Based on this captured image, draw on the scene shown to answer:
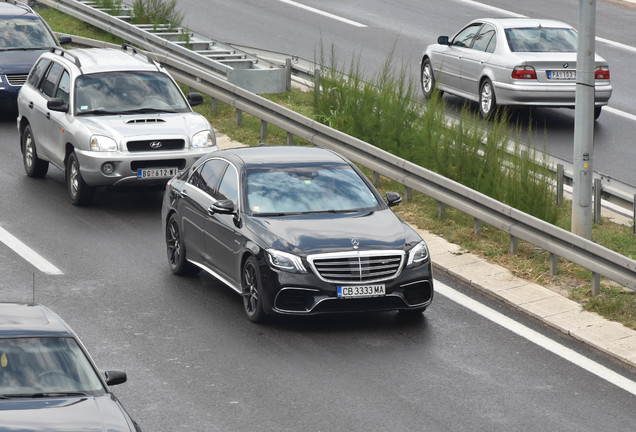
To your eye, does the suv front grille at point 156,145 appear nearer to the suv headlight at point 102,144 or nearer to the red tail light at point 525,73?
the suv headlight at point 102,144

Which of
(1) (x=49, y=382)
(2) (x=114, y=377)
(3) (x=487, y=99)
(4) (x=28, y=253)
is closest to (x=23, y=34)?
(3) (x=487, y=99)

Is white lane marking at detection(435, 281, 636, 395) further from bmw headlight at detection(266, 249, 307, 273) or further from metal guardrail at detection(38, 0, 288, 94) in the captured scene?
metal guardrail at detection(38, 0, 288, 94)

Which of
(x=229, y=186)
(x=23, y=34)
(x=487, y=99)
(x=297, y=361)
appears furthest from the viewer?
(x=23, y=34)

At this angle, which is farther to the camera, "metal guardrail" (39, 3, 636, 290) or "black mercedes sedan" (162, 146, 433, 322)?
"metal guardrail" (39, 3, 636, 290)

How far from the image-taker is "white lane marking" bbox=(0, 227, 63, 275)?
561 inches

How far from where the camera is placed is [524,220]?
14109 millimetres

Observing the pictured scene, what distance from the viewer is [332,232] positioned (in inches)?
485

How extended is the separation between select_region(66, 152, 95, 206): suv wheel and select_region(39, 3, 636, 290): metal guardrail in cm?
330

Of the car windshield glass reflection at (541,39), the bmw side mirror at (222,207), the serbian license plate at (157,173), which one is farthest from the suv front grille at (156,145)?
the car windshield glass reflection at (541,39)

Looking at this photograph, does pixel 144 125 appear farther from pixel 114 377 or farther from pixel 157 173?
pixel 114 377

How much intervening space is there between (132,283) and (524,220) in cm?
418

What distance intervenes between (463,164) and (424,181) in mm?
962

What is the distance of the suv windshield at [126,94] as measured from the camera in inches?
701

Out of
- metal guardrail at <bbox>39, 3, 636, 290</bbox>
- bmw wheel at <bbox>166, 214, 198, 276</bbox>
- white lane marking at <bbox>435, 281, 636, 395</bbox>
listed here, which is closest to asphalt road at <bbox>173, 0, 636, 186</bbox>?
metal guardrail at <bbox>39, 3, 636, 290</bbox>
